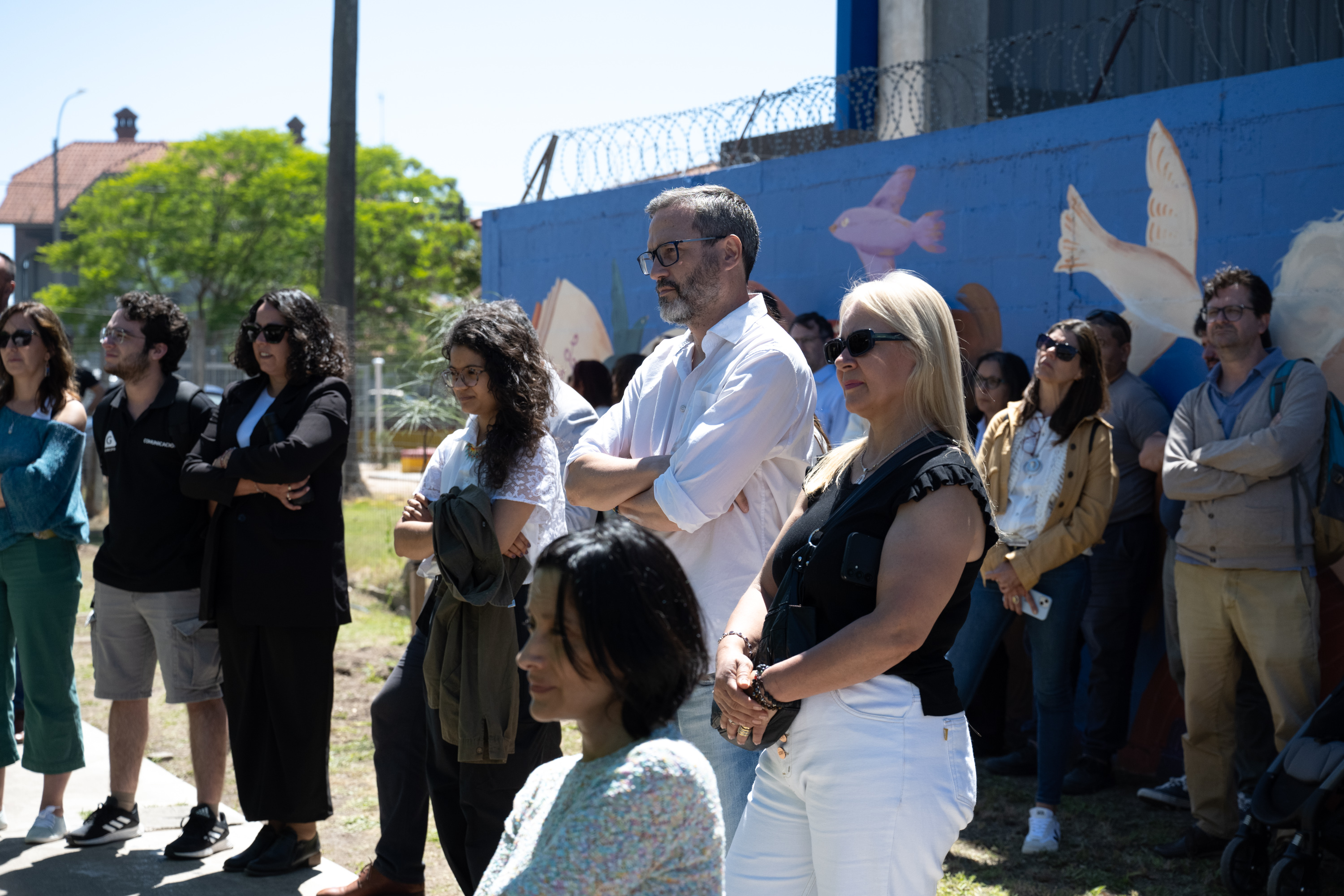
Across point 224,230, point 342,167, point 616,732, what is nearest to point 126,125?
point 224,230

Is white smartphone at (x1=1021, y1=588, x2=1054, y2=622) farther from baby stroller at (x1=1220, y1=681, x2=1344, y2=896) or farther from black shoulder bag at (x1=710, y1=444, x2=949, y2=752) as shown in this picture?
black shoulder bag at (x1=710, y1=444, x2=949, y2=752)

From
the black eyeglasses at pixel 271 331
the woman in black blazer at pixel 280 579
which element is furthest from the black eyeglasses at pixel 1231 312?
the black eyeglasses at pixel 271 331

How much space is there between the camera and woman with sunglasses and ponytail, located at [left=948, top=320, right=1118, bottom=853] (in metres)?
4.84

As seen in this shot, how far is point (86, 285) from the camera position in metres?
33.3

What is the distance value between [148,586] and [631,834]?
3360 millimetres

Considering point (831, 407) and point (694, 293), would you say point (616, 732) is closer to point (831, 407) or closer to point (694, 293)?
point (694, 293)

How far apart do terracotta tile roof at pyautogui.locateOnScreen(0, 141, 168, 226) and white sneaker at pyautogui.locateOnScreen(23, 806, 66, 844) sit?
61101mm

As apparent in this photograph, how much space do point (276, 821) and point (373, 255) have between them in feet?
105

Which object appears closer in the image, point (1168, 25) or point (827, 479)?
point (827, 479)

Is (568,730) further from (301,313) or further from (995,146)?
(995,146)

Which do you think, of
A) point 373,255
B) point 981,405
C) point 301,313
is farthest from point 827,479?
point 373,255

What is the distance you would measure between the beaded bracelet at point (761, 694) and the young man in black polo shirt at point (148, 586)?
2.87 metres

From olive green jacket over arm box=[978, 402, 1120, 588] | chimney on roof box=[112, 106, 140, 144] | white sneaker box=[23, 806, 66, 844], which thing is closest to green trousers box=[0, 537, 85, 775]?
white sneaker box=[23, 806, 66, 844]

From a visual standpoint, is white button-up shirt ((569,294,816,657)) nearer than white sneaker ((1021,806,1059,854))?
Yes
